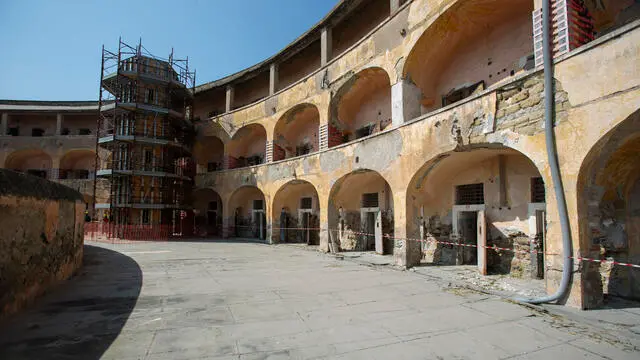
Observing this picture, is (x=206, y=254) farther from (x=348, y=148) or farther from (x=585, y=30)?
(x=585, y=30)

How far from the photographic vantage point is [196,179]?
2398cm

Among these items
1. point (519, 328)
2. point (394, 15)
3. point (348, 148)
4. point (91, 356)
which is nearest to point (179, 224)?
point (348, 148)

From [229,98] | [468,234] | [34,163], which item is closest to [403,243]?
[468,234]

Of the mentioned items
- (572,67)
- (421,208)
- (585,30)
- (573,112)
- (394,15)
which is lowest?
(421,208)

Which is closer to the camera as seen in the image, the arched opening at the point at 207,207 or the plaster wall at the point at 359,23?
the plaster wall at the point at 359,23

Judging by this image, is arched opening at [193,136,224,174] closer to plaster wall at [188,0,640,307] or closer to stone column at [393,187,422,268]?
plaster wall at [188,0,640,307]

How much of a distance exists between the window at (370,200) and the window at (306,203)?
13.2 feet

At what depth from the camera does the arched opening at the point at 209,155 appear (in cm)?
2510

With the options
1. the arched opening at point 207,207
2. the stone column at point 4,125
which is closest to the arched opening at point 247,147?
the arched opening at point 207,207

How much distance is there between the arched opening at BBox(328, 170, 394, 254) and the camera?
553 inches

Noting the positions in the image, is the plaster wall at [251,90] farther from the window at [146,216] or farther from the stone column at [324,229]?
the stone column at [324,229]

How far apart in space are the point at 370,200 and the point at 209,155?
49.9 feet

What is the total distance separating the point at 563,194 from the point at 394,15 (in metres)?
8.27

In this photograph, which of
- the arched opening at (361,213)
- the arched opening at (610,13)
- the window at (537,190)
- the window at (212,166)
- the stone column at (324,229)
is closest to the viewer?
the arched opening at (610,13)
